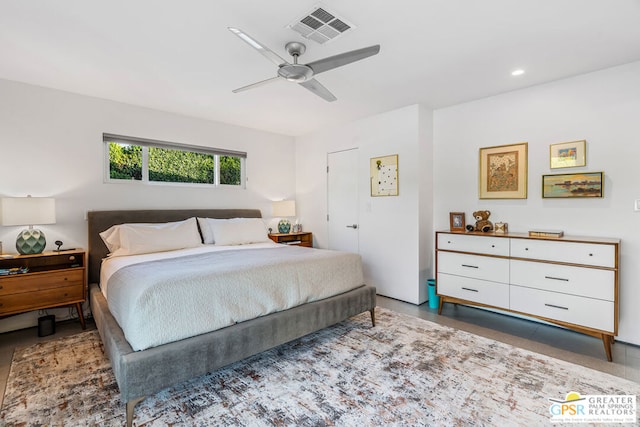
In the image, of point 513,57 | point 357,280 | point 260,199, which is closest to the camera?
point 513,57

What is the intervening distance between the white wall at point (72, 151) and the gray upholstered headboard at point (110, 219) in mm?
165

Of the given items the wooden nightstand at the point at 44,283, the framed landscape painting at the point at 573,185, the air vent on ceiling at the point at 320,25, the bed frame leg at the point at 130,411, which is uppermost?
the air vent on ceiling at the point at 320,25

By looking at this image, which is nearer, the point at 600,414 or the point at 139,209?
the point at 600,414

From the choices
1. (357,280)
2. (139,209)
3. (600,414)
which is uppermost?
(139,209)

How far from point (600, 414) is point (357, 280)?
1894mm

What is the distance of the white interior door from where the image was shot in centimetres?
461

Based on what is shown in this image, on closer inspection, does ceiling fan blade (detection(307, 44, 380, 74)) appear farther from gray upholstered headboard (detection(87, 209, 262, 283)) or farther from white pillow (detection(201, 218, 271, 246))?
gray upholstered headboard (detection(87, 209, 262, 283))

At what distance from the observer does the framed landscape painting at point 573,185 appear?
287 cm

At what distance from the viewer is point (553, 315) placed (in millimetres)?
2783

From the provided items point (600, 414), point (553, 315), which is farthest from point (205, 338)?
point (553, 315)

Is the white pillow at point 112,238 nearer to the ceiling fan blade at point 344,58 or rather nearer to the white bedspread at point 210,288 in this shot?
the white bedspread at point 210,288

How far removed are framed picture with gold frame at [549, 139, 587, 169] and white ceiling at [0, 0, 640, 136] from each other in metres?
0.68

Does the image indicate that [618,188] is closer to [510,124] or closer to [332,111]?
[510,124]

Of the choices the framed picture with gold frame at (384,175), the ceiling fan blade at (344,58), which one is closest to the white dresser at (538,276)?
the framed picture with gold frame at (384,175)
